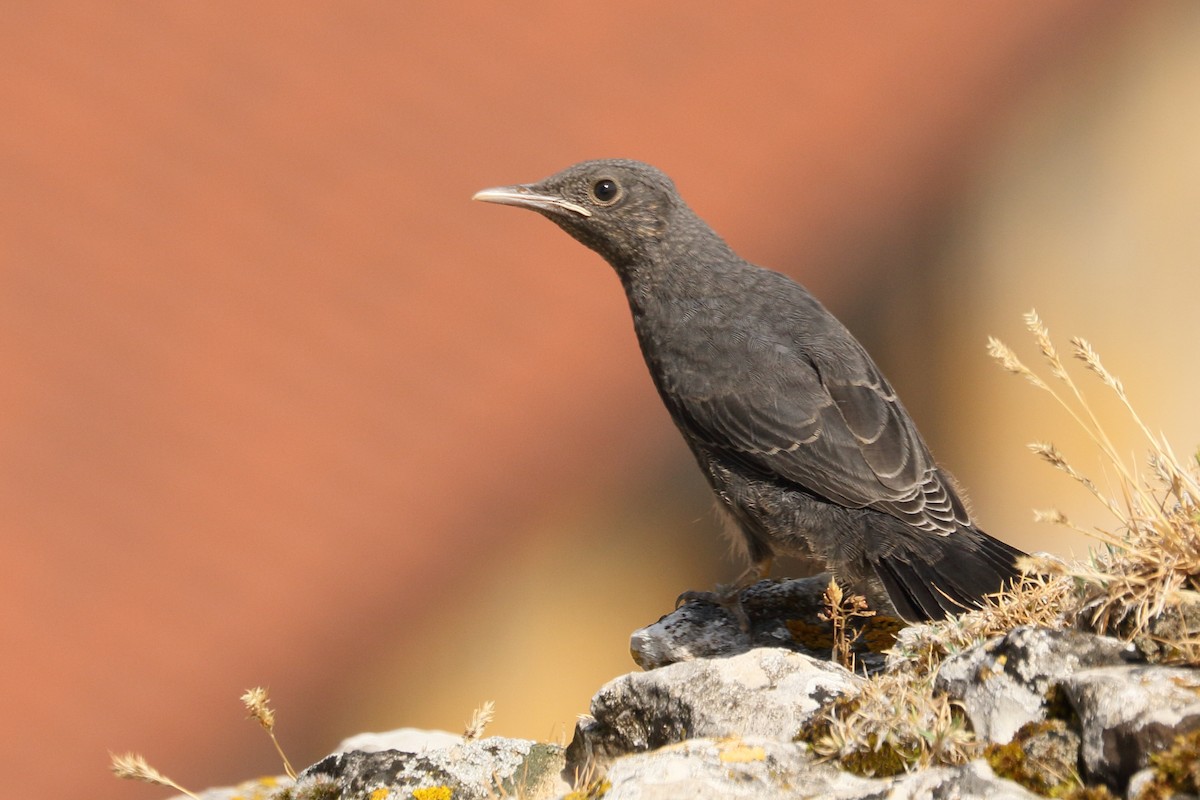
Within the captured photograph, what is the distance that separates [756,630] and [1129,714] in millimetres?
2627

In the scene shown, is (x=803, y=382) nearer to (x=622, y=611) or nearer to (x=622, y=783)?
(x=622, y=783)

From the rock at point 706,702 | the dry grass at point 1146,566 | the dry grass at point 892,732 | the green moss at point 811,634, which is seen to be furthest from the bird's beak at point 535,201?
the dry grass at point 892,732

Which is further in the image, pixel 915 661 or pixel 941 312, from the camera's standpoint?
pixel 941 312

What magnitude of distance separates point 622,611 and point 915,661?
206 inches

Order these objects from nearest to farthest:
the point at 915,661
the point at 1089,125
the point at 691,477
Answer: the point at 915,661 → the point at 691,477 → the point at 1089,125

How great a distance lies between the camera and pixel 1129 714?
311cm

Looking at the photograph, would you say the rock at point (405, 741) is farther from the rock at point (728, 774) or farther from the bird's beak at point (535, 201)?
the bird's beak at point (535, 201)

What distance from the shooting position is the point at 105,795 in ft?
28.1

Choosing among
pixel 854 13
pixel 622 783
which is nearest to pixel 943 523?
pixel 622 783

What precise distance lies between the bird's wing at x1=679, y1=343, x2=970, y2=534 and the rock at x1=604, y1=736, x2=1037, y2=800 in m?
2.16

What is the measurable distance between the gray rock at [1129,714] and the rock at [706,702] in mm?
832

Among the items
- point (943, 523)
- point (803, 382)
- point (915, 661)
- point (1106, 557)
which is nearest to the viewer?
point (1106, 557)

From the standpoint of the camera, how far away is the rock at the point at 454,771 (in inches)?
175

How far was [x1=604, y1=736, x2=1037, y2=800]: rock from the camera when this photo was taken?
3.27m
